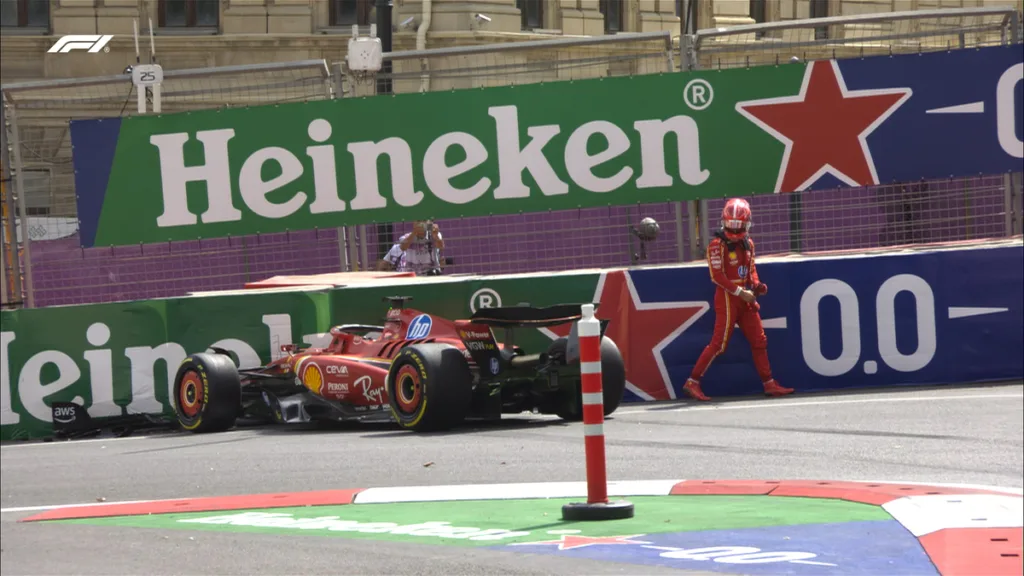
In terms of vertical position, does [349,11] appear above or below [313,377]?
above

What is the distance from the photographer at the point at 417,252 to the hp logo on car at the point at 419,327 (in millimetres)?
2395

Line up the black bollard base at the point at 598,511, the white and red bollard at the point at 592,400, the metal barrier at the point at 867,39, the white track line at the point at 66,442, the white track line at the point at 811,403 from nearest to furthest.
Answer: the white and red bollard at the point at 592,400
the black bollard base at the point at 598,511
the white track line at the point at 811,403
the white track line at the point at 66,442
the metal barrier at the point at 867,39

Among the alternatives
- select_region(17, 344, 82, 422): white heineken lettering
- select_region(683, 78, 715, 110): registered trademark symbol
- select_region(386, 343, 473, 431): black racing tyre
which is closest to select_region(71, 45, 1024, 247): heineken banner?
select_region(683, 78, 715, 110): registered trademark symbol

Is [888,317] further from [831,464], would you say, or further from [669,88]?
[831,464]

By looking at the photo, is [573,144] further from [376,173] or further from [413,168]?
[376,173]

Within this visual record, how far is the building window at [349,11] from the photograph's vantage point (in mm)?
32875

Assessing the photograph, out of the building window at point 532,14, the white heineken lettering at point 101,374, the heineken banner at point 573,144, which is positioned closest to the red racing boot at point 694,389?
the heineken banner at point 573,144

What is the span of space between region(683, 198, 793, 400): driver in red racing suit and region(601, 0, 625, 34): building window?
1942cm

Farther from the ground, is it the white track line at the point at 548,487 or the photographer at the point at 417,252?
the photographer at the point at 417,252

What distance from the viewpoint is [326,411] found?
13.1 metres

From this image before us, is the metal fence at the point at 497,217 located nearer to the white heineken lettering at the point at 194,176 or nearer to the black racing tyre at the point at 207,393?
the white heineken lettering at the point at 194,176

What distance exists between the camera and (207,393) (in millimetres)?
13344

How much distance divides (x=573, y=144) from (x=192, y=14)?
62.1 ft

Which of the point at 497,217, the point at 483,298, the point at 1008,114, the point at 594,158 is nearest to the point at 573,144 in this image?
the point at 594,158
